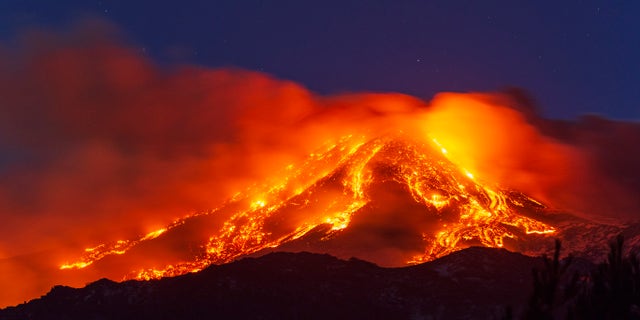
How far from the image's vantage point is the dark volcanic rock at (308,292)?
95.6 meters

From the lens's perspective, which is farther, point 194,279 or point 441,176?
point 441,176

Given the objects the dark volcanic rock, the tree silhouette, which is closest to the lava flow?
the dark volcanic rock

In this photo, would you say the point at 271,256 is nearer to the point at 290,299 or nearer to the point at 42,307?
the point at 290,299

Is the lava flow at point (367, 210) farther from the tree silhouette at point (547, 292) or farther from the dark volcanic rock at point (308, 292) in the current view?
the tree silhouette at point (547, 292)

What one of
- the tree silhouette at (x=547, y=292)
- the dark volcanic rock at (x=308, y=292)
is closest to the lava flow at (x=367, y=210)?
the dark volcanic rock at (x=308, y=292)

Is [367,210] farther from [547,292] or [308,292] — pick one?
[547,292]

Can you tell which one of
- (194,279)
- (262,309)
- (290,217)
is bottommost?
(262,309)

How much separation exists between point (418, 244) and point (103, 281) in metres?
48.6

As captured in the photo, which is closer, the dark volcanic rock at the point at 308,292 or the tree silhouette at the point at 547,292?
the tree silhouette at the point at 547,292

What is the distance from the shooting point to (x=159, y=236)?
151 meters

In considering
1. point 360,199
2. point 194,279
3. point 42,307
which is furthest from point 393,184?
point 42,307

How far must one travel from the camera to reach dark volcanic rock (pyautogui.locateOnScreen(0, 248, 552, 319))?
95562 millimetres

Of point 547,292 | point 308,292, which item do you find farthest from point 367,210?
point 547,292

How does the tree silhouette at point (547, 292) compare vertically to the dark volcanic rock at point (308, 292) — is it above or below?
below
